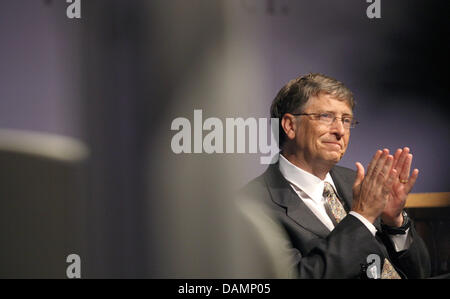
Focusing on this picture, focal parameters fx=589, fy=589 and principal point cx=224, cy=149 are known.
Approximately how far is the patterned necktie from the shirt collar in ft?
0.09

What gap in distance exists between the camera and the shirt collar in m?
2.52

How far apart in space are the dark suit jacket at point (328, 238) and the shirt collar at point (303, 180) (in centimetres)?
3

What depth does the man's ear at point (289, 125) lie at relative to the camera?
Result: 8.27ft

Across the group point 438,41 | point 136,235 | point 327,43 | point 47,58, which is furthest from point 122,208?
point 438,41

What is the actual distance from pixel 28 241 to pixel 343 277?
1350 mm

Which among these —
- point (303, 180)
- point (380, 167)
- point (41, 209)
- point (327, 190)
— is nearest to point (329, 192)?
point (327, 190)

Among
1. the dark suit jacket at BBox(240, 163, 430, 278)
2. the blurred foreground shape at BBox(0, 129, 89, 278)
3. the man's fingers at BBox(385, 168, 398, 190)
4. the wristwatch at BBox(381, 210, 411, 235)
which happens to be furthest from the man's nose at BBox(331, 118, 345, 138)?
the blurred foreground shape at BBox(0, 129, 89, 278)

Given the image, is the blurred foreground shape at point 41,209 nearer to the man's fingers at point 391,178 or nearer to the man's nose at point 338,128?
the man's nose at point 338,128

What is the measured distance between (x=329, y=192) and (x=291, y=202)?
0.18 meters

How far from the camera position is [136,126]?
2.54 metres

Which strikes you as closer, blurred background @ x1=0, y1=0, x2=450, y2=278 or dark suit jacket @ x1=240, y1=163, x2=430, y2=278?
dark suit jacket @ x1=240, y1=163, x2=430, y2=278

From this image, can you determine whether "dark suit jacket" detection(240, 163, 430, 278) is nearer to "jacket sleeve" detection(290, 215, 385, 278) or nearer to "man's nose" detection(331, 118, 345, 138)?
"jacket sleeve" detection(290, 215, 385, 278)
